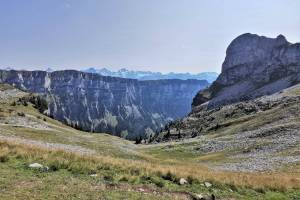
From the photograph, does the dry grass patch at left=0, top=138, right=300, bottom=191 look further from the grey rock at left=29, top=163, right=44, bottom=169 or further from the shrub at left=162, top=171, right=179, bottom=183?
the grey rock at left=29, top=163, right=44, bottom=169

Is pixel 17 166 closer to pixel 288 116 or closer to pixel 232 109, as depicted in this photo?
pixel 288 116

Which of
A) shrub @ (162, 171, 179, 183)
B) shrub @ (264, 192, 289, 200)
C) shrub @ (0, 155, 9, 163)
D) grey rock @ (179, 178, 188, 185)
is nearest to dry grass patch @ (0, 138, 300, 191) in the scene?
shrub @ (162, 171, 179, 183)

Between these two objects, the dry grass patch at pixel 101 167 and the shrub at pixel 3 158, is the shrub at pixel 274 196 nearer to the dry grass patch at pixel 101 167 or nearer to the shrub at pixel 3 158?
the dry grass patch at pixel 101 167

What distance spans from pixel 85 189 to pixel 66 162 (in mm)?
5844

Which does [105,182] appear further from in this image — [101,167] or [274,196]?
[274,196]

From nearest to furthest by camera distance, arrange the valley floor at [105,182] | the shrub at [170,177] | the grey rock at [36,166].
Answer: the valley floor at [105,182]
the grey rock at [36,166]
the shrub at [170,177]

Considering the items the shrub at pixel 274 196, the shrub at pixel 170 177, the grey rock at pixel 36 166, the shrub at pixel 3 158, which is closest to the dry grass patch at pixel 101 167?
the shrub at pixel 170 177

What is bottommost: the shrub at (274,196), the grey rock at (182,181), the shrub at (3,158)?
the shrub at (274,196)

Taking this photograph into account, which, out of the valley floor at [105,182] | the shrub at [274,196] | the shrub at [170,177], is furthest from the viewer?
the shrub at [170,177]

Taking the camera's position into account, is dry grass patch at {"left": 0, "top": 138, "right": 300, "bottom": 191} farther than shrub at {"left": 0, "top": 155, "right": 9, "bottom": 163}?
No

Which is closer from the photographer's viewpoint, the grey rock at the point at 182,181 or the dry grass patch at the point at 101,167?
the grey rock at the point at 182,181

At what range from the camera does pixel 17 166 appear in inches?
998

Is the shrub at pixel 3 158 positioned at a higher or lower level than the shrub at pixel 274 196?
higher

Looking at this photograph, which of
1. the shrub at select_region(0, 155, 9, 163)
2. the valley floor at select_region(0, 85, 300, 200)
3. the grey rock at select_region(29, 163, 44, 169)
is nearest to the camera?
the valley floor at select_region(0, 85, 300, 200)
